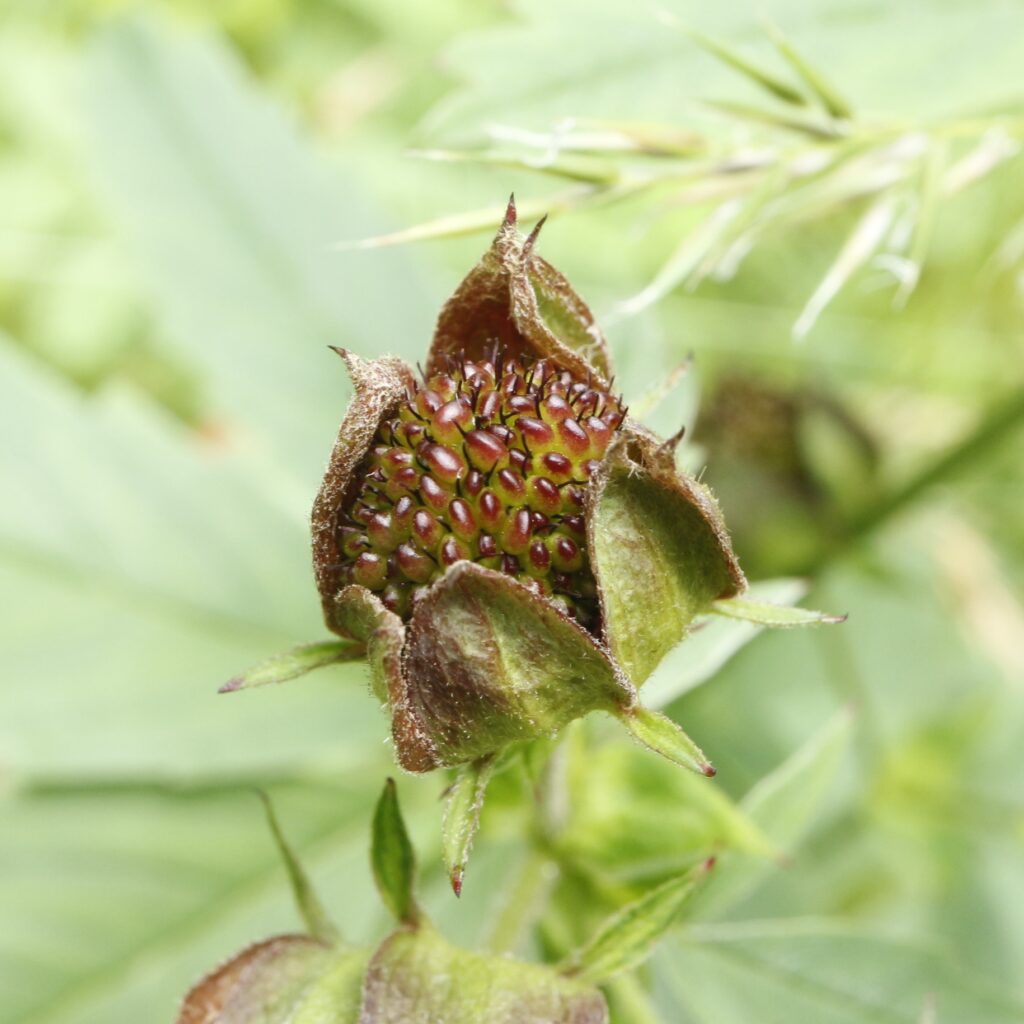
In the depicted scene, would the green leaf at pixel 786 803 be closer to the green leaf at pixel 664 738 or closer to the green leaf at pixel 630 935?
the green leaf at pixel 630 935

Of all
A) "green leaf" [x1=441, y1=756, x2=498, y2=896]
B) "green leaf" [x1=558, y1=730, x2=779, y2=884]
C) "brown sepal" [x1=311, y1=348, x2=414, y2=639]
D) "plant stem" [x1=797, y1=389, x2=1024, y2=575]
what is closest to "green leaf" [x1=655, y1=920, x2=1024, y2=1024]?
"green leaf" [x1=558, y1=730, x2=779, y2=884]

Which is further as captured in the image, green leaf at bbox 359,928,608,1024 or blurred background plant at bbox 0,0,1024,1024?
blurred background plant at bbox 0,0,1024,1024

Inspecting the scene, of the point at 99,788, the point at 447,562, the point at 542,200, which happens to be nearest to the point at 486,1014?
the point at 447,562

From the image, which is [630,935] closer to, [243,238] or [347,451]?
[347,451]

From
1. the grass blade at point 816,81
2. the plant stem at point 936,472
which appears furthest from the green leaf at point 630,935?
the plant stem at point 936,472

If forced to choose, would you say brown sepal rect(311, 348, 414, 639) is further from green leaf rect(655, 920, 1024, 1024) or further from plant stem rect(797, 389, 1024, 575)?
plant stem rect(797, 389, 1024, 575)
